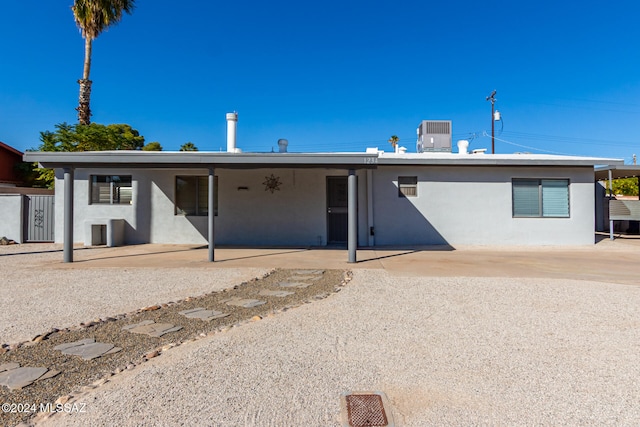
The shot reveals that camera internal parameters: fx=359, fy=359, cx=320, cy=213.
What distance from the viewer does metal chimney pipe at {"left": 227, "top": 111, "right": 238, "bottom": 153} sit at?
11812 millimetres

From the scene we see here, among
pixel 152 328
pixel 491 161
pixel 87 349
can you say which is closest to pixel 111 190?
pixel 152 328

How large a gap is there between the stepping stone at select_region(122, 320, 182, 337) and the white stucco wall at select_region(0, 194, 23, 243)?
34.7ft

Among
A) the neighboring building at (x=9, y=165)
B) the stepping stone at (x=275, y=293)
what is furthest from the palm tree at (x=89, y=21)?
the stepping stone at (x=275, y=293)

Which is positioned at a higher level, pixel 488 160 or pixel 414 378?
pixel 488 160

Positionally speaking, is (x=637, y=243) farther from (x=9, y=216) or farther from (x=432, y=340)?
(x=9, y=216)

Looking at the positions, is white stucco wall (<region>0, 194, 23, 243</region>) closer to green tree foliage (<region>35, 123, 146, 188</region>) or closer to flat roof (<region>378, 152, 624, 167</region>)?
green tree foliage (<region>35, 123, 146, 188</region>)

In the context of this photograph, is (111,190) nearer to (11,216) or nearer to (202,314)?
(11,216)

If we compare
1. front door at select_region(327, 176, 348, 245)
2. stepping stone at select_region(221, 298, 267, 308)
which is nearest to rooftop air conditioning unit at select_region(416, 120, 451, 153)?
front door at select_region(327, 176, 348, 245)

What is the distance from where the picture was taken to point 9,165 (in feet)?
70.3

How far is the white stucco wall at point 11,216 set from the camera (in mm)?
11320

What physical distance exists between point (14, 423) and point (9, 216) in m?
12.3

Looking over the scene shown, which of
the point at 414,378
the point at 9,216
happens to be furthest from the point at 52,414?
the point at 9,216

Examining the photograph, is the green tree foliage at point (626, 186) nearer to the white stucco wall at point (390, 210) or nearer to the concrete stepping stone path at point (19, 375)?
the white stucco wall at point (390, 210)

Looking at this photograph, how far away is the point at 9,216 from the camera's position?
11.4 meters
